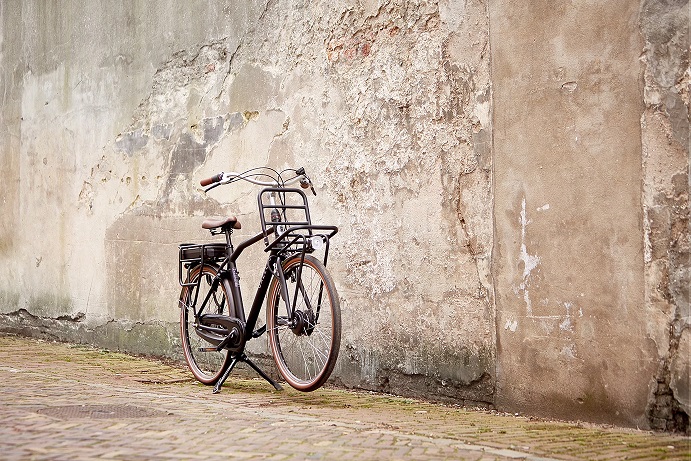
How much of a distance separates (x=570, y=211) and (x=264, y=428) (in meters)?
1.84

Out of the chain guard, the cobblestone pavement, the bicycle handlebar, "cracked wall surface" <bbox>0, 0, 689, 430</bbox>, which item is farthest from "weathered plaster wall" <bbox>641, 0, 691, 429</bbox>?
the chain guard

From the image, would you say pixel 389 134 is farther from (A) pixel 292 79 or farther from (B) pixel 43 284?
(B) pixel 43 284

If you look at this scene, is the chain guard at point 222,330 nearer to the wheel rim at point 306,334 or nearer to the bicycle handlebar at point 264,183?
the wheel rim at point 306,334

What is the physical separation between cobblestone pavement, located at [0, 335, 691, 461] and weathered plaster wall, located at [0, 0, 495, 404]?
58 centimetres

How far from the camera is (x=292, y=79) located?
614cm

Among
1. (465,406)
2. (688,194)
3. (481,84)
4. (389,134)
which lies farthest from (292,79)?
(688,194)

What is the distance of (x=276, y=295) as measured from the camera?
5223 mm

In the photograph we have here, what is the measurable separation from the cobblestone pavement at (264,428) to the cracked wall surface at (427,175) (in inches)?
13.3

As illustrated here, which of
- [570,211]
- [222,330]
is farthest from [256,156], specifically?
[570,211]

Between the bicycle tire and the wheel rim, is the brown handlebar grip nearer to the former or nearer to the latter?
the bicycle tire

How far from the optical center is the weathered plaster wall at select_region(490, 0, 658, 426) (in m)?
4.18

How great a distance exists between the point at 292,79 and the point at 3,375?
9.00 ft

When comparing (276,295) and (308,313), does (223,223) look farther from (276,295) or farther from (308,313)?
(308,313)

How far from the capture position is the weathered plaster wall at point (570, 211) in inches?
165
